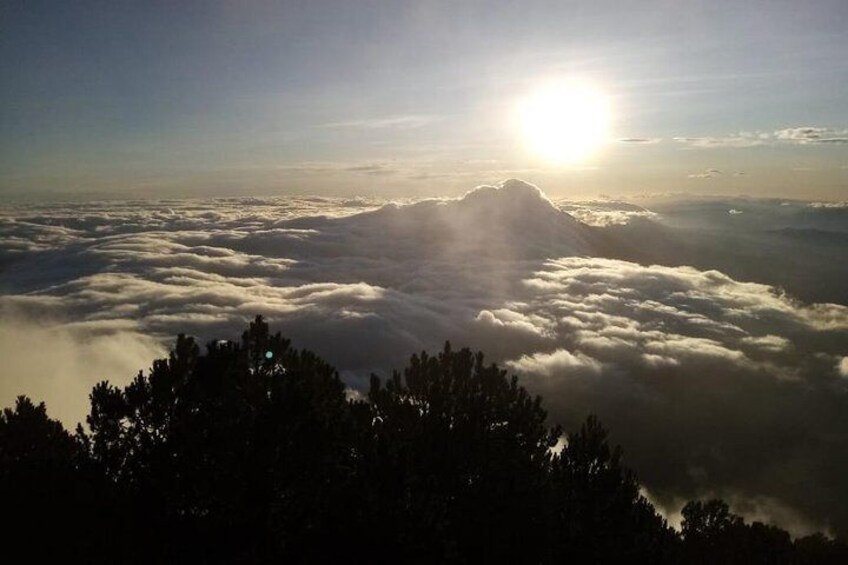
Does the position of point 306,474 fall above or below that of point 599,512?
above

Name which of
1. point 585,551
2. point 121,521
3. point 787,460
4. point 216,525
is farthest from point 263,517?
point 787,460

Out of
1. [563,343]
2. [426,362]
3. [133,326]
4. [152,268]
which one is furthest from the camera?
[152,268]

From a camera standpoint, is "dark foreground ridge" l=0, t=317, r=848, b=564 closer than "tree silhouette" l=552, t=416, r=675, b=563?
Yes

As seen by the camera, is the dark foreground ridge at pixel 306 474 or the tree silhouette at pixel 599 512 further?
the tree silhouette at pixel 599 512

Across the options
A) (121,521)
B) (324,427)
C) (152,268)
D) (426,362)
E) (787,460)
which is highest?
(426,362)

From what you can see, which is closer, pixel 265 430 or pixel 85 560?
pixel 85 560

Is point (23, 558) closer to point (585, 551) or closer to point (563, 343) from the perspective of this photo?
point (585, 551)

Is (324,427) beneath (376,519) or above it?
above

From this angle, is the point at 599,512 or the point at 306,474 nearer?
the point at 306,474
